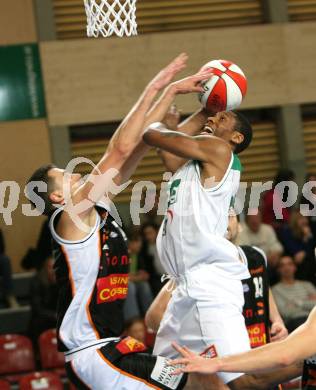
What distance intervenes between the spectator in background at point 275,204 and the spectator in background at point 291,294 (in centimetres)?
127

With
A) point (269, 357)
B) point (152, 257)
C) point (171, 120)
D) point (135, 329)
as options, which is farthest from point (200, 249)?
point (152, 257)

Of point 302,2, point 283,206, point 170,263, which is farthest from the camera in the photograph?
point 302,2

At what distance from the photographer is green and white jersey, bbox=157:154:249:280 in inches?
194

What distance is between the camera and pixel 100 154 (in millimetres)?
12180

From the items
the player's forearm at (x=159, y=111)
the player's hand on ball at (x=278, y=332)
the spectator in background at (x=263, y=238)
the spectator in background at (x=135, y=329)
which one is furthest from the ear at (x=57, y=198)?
the spectator in background at (x=263, y=238)

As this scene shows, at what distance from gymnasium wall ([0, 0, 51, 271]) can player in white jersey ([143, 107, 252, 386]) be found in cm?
Result: 644

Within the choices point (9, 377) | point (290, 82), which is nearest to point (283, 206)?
point (290, 82)

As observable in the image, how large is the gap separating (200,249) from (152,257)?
4.84 m

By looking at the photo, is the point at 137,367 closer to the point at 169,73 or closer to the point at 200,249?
the point at 200,249

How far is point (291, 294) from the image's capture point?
930cm

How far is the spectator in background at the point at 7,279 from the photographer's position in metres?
9.70

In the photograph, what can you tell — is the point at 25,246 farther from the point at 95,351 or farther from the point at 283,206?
the point at 95,351

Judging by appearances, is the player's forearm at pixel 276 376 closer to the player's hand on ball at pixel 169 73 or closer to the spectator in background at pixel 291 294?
the player's hand on ball at pixel 169 73

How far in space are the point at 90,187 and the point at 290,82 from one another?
26.6 ft
